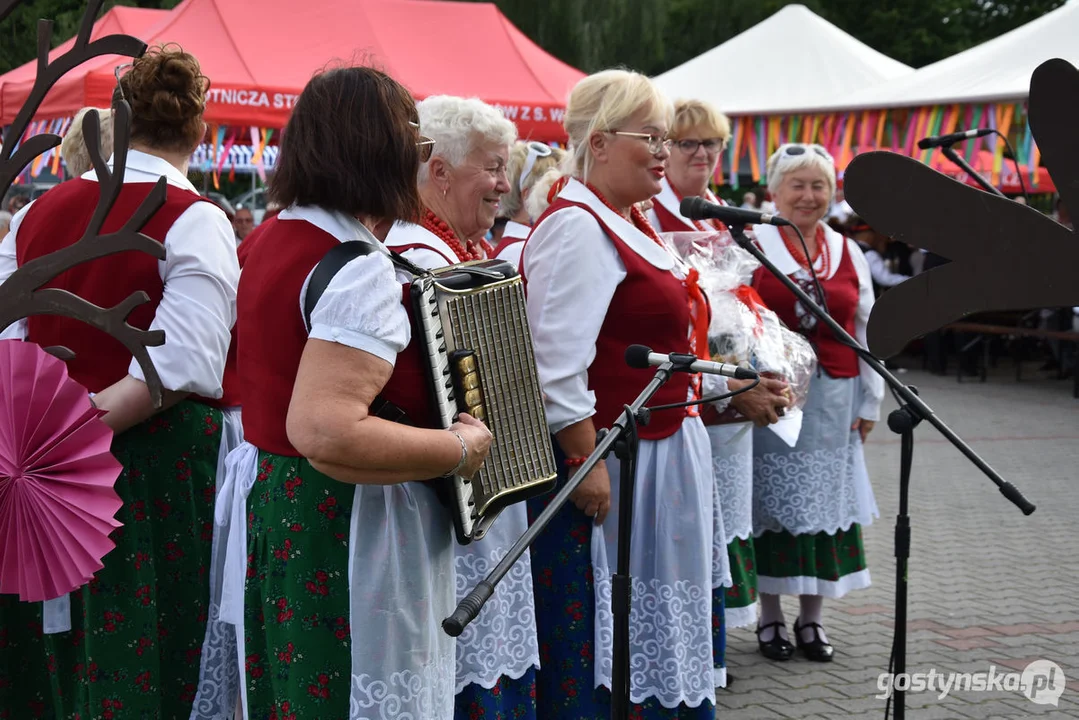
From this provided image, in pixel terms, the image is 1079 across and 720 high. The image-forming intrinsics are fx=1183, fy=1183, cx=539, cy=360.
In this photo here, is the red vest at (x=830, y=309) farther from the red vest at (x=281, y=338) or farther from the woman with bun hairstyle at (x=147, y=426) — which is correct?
the red vest at (x=281, y=338)

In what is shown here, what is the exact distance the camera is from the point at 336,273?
212cm

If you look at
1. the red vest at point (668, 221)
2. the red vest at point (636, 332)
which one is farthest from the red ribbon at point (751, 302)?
the red vest at point (636, 332)

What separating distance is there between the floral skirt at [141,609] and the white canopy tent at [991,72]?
7812mm

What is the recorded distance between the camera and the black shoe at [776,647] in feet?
15.9

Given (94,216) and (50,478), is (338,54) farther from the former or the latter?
(94,216)

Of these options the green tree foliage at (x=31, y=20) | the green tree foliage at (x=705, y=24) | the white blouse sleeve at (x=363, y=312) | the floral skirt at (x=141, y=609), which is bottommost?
the floral skirt at (x=141, y=609)

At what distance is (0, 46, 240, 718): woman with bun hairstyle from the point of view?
280 centimetres

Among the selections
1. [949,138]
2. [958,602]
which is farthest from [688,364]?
[958,602]

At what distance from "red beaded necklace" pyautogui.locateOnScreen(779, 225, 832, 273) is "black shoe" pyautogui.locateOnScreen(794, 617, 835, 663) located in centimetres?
148

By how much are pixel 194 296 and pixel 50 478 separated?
617 mm

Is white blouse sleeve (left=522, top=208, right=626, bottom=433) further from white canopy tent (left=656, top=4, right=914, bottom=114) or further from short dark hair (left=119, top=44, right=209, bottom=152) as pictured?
white canopy tent (left=656, top=4, right=914, bottom=114)

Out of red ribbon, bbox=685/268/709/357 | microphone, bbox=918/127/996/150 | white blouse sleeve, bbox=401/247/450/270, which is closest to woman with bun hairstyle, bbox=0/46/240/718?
white blouse sleeve, bbox=401/247/450/270

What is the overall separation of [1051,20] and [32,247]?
29.5ft

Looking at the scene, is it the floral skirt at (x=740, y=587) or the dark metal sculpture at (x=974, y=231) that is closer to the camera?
the dark metal sculpture at (x=974, y=231)
